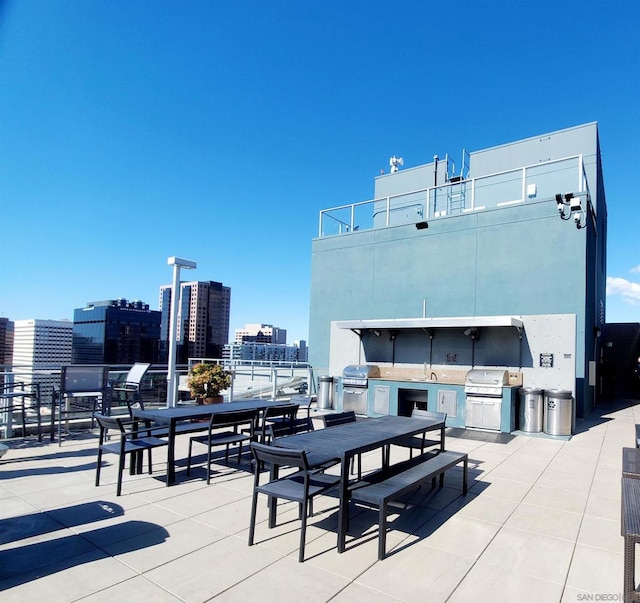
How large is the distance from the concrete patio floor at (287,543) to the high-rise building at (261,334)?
67.1 m

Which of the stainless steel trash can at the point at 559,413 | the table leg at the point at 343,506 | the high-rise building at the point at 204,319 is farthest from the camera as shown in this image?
the high-rise building at the point at 204,319

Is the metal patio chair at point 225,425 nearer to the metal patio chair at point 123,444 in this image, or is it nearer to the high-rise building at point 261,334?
the metal patio chair at point 123,444

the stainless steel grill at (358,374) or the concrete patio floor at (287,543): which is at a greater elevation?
the stainless steel grill at (358,374)

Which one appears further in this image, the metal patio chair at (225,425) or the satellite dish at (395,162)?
the satellite dish at (395,162)

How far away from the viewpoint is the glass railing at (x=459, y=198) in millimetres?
12914

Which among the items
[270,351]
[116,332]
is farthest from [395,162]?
[116,332]

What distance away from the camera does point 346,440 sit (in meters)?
3.95

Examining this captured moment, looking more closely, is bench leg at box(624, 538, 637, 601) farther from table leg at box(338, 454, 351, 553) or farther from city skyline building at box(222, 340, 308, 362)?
city skyline building at box(222, 340, 308, 362)

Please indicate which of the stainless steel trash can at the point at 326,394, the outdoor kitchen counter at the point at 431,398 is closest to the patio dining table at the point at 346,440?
the outdoor kitchen counter at the point at 431,398

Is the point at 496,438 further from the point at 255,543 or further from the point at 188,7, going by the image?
the point at 188,7

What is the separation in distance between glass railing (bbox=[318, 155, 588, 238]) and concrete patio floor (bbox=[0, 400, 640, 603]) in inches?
352

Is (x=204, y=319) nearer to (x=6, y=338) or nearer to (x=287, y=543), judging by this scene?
(x=6, y=338)

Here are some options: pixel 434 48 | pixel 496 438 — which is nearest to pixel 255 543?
pixel 496 438

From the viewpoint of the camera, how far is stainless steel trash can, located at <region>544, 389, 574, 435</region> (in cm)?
828
